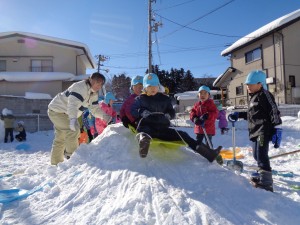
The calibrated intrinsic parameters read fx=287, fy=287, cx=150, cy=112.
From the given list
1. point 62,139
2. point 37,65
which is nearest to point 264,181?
point 62,139

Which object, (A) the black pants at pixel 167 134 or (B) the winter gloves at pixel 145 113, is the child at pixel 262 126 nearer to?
(A) the black pants at pixel 167 134

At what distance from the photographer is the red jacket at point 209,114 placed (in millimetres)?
5879

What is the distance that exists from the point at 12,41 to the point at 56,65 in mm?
3957

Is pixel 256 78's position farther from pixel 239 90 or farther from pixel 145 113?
pixel 239 90

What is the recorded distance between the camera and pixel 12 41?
23.3 metres

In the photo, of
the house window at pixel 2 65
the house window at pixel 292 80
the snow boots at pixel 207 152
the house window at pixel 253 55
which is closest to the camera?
the snow boots at pixel 207 152

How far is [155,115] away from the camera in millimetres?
4078

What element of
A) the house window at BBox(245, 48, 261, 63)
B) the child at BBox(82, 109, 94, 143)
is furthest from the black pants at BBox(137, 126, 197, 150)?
the house window at BBox(245, 48, 261, 63)

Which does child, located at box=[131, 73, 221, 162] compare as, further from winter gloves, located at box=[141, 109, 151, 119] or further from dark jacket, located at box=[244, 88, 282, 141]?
dark jacket, located at box=[244, 88, 282, 141]

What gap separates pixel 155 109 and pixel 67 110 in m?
1.84

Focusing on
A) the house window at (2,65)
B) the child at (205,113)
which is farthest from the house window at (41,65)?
the child at (205,113)

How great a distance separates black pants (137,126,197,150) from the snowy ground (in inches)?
6.8

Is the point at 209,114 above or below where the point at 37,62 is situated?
below

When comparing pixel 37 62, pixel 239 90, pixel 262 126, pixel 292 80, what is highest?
pixel 37 62
